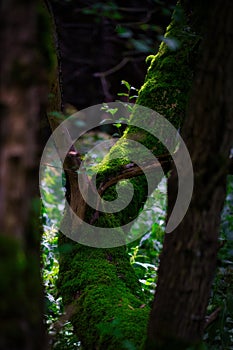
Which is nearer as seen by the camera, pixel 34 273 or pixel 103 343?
pixel 34 273

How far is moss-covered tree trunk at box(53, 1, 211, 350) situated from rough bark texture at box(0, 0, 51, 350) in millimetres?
1044

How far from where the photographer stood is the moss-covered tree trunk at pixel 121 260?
89.4 inches

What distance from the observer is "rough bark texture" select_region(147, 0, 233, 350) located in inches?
58.2

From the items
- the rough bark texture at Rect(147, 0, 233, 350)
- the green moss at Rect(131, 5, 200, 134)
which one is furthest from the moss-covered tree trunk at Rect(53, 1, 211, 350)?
the rough bark texture at Rect(147, 0, 233, 350)

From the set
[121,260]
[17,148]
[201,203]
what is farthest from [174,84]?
[17,148]

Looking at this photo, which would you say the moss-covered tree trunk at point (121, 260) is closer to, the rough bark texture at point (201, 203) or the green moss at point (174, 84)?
the green moss at point (174, 84)

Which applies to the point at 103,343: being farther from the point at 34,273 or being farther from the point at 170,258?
the point at 34,273

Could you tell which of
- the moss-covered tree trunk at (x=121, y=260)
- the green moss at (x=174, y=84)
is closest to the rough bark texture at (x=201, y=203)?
the moss-covered tree trunk at (x=121, y=260)

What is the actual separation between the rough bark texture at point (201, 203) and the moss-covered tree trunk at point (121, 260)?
50 centimetres

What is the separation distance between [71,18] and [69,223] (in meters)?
6.50

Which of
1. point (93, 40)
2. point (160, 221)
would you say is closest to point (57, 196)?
point (160, 221)

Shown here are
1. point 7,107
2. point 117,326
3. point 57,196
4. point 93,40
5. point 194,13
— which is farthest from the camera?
point 93,40

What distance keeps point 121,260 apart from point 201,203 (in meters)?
1.42

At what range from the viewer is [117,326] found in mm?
2129
